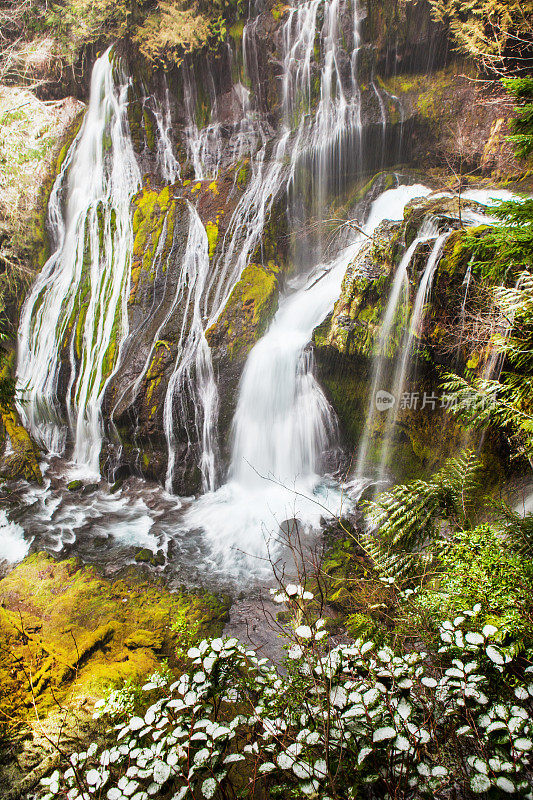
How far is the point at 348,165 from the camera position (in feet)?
32.3

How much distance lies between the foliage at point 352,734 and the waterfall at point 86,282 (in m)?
8.60

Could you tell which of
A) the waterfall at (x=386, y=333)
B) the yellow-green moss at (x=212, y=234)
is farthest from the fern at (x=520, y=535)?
the yellow-green moss at (x=212, y=234)

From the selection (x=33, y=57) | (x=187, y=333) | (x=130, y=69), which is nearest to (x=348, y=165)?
(x=187, y=333)

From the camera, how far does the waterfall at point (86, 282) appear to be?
9.89 meters

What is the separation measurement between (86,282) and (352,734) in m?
11.6

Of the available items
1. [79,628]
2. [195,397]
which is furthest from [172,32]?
[79,628]

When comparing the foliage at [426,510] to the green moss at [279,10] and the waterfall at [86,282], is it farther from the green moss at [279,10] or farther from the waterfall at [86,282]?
the green moss at [279,10]

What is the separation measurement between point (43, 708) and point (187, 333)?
7.09 meters

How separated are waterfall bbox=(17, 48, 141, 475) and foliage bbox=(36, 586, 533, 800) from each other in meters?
8.60

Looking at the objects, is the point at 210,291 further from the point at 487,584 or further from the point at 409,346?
the point at 487,584

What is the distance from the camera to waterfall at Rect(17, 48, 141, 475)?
9.89 m

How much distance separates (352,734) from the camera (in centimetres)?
145

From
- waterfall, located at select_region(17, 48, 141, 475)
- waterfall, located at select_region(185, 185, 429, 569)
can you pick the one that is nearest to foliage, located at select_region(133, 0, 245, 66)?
waterfall, located at select_region(17, 48, 141, 475)

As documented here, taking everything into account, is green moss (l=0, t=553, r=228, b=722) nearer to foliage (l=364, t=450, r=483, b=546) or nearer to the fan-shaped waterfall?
the fan-shaped waterfall
